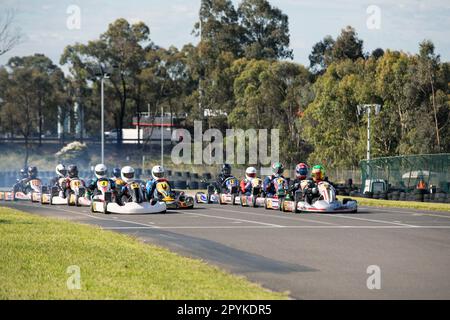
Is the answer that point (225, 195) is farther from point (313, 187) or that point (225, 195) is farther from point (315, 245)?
point (315, 245)

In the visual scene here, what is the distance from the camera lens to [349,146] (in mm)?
62531

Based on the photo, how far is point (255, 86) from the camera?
7756 cm

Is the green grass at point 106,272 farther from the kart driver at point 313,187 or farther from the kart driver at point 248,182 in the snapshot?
the kart driver at point 248,182

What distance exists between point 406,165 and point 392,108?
19436 millimetres

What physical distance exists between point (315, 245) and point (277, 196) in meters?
13.9

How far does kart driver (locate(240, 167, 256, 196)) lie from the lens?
34125 mm

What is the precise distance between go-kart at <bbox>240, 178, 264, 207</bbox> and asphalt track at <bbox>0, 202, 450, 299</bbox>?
3.56 metres

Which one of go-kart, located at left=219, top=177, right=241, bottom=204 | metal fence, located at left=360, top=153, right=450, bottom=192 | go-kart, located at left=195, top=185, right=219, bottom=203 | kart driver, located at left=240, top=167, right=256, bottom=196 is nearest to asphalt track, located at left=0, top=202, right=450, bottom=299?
kart driver, located at left=240, top=167, right=256, bottom=196

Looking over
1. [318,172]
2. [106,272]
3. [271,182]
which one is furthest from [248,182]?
[106,272]

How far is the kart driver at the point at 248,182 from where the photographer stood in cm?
3412

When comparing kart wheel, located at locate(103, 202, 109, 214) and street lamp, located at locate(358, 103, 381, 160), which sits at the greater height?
street lamp, located at locate(358, 103, 381, 160)

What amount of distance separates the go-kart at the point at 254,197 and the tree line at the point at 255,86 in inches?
931

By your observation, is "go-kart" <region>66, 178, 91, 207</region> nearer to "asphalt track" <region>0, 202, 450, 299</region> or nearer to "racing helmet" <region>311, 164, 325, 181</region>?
"asphalt track" <region>0, 202, 450, 299</region>
